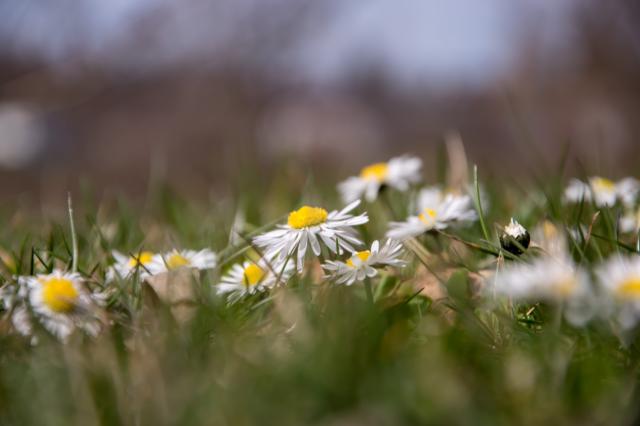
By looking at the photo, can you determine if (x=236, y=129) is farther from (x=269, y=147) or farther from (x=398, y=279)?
(x=398, y=279)

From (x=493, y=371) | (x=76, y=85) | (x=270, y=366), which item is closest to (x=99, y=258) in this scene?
(x=270, y=366)

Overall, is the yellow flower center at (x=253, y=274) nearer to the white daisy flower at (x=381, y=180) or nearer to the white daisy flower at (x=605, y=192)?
the white daisy flower at (x=381, y=180)

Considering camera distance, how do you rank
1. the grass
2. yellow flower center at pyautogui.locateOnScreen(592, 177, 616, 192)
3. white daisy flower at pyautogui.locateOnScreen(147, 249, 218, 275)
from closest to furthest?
the grass
white daisy flower at pyautogui.locateOnScreen(147, 249, 218, 275)
yellow flower center at pyautogui.locateOnScreen(592, 177, 616, 192)

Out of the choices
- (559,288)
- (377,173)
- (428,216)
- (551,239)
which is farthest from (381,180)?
(559,288)

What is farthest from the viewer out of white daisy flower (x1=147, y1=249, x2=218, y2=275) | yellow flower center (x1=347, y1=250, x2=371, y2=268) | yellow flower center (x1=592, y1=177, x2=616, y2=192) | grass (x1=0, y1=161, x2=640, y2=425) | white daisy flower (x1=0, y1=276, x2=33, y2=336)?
yellow flower center (x1=592, y1=177, x2=616, y2=192)

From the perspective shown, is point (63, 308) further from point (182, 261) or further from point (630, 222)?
point (630, 222)

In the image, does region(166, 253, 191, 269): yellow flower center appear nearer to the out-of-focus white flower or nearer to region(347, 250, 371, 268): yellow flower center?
region(347, 250, 371, 268): yellow flower center

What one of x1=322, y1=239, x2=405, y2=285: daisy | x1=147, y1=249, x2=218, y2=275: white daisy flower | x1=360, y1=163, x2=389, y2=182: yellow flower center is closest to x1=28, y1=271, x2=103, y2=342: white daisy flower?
x1=147, y1=249, x2=218, y2=275: white daisy flower

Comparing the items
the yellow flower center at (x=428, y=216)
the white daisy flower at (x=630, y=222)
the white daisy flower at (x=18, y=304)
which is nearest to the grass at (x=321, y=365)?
the white daisy flower at (x=18, y=304)
